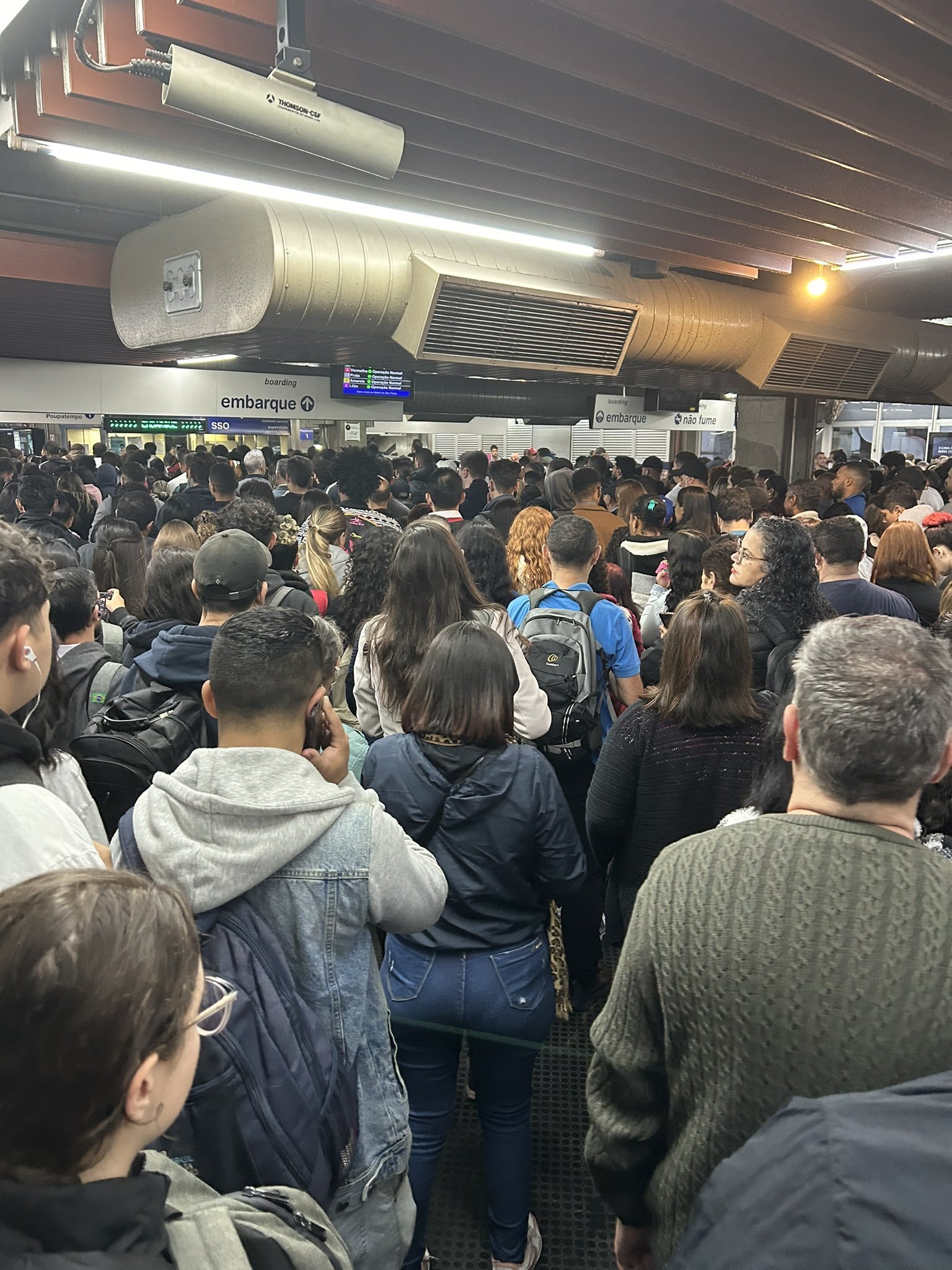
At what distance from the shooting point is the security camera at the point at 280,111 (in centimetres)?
241

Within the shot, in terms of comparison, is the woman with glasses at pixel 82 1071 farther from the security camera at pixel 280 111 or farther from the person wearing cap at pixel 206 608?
the security camera at pixel 280 111

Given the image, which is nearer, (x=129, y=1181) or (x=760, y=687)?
(x=129, y=1181)

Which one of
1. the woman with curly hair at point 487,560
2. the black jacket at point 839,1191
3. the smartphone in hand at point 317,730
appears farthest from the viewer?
the woman with curly hair at point 487,560

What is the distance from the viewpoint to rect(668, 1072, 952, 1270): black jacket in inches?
23.8

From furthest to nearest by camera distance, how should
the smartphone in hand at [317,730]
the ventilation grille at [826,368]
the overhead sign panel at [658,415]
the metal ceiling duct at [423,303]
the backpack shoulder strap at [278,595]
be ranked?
the overhead sign panel at [658,415] → the ventilation grille at [826,368] → the metal ceiling duct at [423,303] → the backpack shoulder strap at [278,595] → the smartphone in hand at [317,730]

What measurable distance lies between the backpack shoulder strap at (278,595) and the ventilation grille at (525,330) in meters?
2.86

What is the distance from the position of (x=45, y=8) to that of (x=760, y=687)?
3.32m

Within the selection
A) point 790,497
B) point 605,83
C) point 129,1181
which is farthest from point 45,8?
point 790,497

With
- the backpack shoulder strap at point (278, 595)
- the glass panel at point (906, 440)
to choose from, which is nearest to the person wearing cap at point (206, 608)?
the backpack shoulder strap at point (278, 595)

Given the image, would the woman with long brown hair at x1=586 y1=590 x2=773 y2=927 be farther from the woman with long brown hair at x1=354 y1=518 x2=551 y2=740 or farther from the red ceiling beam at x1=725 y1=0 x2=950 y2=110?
the red ceiling beam at x1=725 y1=0 x2=950 y2=110

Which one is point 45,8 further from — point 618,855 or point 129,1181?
point 129,1181

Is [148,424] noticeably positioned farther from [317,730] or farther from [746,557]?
[317,730]

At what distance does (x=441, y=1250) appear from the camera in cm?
211

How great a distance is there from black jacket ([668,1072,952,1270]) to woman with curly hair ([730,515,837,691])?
2.31m
